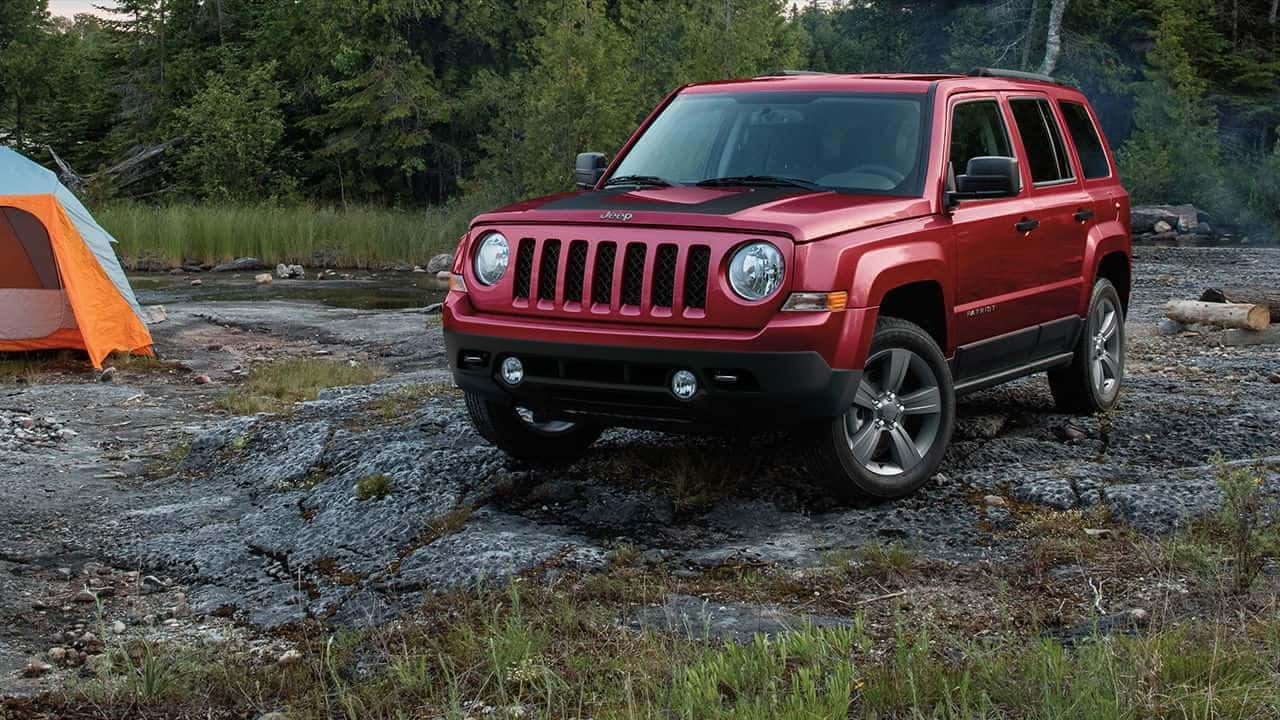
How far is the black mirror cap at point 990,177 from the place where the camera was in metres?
7.02

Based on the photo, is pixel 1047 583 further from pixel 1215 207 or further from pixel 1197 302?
pixel 1215 207

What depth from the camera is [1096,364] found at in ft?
29.4

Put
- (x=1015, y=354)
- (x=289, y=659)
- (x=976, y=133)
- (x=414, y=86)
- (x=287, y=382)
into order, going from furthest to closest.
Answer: (x=414, y=86) < (x=287, y=382) < (x=1015, y=354) < (x=976, y=133) < (x=289, y=659)

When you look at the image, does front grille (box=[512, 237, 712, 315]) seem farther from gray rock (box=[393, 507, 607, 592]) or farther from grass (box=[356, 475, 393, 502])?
grass (box=[356, 475, 393, 502])

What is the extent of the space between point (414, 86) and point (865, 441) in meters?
33.8

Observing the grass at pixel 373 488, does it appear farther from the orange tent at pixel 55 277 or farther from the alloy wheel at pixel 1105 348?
the orange tent at pixel 55 277

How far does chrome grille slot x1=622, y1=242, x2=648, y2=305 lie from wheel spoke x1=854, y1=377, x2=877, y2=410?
1103 mm

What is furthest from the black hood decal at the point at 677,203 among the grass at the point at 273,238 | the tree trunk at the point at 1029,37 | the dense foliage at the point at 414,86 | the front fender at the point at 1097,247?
the tree trunk at the point at 1029,37

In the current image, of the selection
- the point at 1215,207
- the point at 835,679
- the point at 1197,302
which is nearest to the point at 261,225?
the point at 1197,302

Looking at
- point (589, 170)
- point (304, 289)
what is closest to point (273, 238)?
point (304, 289)

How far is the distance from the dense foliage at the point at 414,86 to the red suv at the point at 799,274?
2371 cm

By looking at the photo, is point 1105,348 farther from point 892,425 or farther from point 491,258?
point 491,258

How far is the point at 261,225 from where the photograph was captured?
93.0ft

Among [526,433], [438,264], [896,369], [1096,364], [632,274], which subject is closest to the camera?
[632,274]
